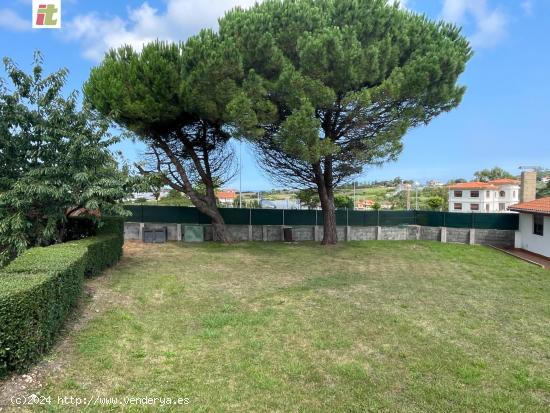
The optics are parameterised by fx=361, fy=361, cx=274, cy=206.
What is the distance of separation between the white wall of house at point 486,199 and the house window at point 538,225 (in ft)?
117

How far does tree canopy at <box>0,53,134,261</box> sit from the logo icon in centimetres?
127

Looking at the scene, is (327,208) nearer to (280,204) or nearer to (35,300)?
(280,204)

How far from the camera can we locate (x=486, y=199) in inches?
1922

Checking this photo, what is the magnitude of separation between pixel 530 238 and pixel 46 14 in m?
19.7

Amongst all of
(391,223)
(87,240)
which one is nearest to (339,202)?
(391,223)

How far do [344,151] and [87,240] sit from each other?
31.5 ft

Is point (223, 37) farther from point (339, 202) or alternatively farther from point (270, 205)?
point (339, 202)

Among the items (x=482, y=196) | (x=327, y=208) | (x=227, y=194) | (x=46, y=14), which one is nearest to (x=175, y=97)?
(x=46, y=14)

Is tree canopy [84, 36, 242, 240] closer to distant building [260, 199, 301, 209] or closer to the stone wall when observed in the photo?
the stone wall

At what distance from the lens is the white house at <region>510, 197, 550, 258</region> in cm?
1461

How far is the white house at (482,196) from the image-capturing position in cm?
4881

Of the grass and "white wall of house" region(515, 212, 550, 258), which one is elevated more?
"white wall of house" region(515, 212, 550, 258)

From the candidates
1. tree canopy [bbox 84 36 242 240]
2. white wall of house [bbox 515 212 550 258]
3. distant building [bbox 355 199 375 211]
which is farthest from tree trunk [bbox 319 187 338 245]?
white wall of house [bbox 515 212 550 258]

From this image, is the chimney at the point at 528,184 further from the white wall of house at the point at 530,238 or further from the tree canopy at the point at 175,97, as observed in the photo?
the tree canopy at the point at 175,97
